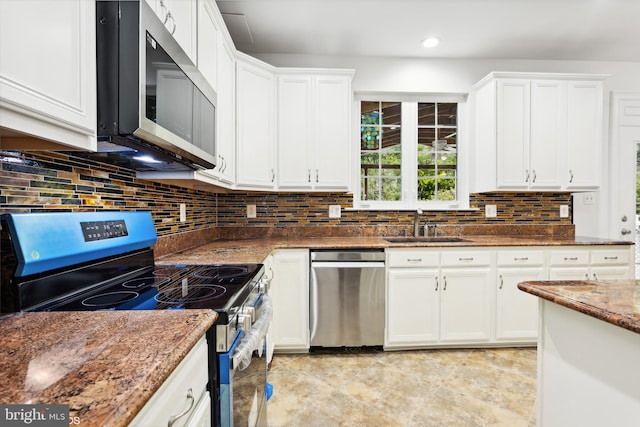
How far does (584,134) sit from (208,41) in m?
3.10

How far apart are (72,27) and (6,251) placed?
1.98 ft

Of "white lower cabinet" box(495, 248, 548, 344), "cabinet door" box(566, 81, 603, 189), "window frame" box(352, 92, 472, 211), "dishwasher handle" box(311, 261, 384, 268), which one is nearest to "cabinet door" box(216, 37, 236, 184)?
"dishwasher handle" box(311, 261, 384, 268)

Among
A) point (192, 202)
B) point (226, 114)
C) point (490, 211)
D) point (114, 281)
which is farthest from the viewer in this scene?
point (490, 211)

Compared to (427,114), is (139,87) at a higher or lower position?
lower

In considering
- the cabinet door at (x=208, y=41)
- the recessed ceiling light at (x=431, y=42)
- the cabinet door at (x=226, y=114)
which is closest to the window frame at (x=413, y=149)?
the recessed ceiling light at (x=431, y=42)

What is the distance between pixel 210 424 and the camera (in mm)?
824

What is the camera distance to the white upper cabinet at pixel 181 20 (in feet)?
4.02

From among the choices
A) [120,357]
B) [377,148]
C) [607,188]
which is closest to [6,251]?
[120,357]

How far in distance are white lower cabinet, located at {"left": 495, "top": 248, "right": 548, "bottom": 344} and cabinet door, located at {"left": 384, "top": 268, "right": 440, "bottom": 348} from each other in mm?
517

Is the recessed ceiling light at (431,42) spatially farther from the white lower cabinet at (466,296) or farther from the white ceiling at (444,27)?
the white lower cabinet at (466,296)

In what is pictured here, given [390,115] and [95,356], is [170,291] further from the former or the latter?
[390,115]

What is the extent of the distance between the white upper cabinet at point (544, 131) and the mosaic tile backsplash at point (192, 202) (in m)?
0.32

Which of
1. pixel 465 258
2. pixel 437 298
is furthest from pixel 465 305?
pixel 465 258

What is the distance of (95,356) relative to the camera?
59 centimetres
